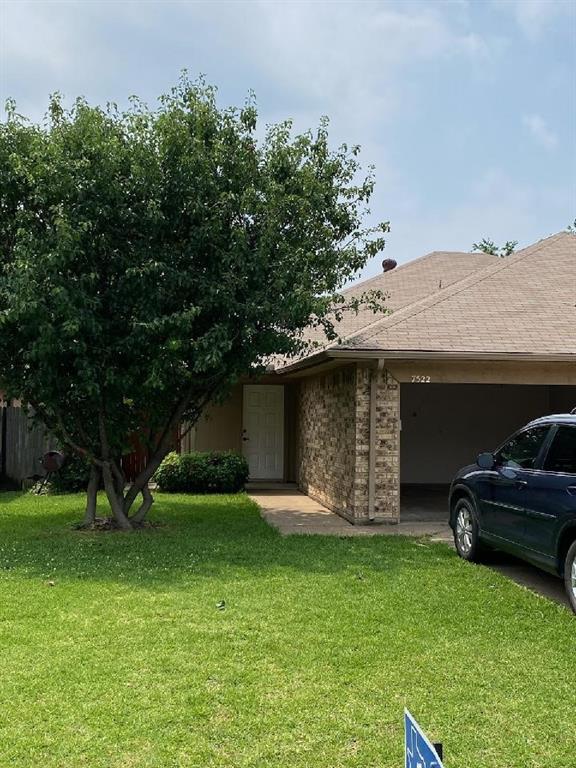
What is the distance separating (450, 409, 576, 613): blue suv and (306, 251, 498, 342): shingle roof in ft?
18.5

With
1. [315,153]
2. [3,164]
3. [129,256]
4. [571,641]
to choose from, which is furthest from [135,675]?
[315,153]

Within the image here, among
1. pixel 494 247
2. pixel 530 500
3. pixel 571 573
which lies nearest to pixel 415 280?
pixel 530 500

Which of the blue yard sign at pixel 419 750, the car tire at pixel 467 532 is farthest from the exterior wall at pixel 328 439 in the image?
the blue yard sign at pixel 419 750

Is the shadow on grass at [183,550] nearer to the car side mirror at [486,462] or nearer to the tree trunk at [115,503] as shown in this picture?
the tree trunk at [115,503]

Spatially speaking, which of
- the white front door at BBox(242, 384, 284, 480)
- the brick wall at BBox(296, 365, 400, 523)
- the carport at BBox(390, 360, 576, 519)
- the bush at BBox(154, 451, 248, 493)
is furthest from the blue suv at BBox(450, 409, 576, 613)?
the white front door at BBox(242, 384, 284, 480)

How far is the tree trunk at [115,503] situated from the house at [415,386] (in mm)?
2348

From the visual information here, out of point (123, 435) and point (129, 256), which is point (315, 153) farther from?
point (123, 435)

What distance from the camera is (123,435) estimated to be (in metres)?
10.3

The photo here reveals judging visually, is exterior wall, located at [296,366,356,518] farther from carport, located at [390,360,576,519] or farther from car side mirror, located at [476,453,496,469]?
car side mirror, located at [476,453,496,469]

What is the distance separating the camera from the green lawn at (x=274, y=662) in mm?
3656

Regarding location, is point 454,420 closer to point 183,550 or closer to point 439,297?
point 439,297

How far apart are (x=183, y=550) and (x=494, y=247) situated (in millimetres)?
36162

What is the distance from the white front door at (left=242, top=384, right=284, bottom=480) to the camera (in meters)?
17.3

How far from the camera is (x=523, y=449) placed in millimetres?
7262
